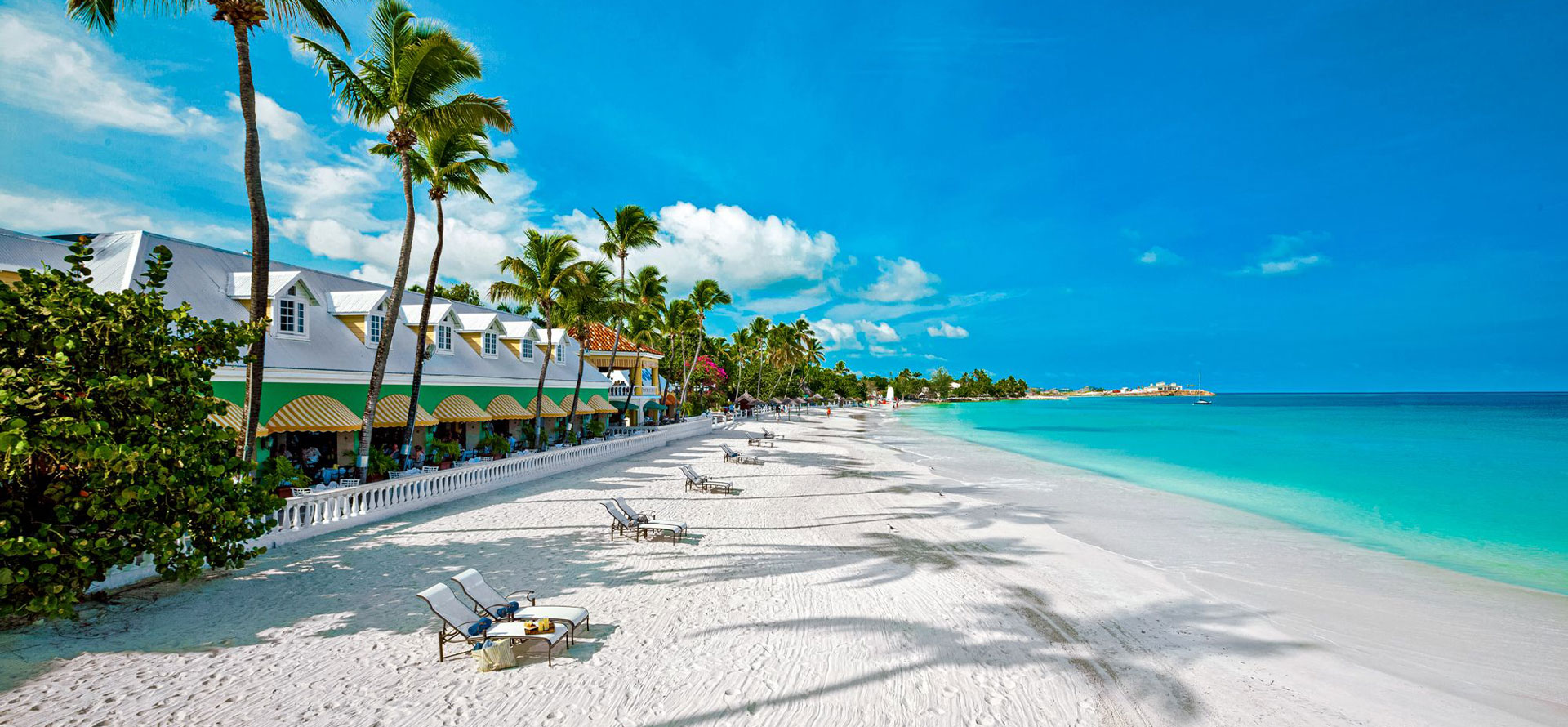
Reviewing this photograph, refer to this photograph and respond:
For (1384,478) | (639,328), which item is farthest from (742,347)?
(1384,478)

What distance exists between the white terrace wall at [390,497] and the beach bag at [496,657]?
16.4ft

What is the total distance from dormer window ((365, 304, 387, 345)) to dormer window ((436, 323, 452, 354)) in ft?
7.40

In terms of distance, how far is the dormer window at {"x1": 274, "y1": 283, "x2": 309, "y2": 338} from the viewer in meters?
15.1

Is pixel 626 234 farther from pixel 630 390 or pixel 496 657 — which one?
pixel 496 657

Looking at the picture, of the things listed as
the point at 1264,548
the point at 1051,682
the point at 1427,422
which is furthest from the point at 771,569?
the point at 1427,422

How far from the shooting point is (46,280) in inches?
263

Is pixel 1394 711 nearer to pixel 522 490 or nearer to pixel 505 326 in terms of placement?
pixel 522 490

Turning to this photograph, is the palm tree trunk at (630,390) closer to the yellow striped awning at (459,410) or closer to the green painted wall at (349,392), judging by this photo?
the green painted wall at (349,392)

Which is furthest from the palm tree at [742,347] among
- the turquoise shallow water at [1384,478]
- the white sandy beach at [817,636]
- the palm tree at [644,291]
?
the white sandy beach at [817,636]

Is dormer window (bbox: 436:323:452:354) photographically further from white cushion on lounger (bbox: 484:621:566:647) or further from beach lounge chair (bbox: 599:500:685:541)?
white cushion on lounger (bbox: 484:621:566:647)

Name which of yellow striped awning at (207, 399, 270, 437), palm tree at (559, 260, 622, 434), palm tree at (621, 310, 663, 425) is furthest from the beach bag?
palm tree at (621, 310, 663, 425)

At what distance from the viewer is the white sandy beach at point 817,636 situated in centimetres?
619

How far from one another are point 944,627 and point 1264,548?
39.4 feet

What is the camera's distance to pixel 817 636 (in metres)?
8.10
